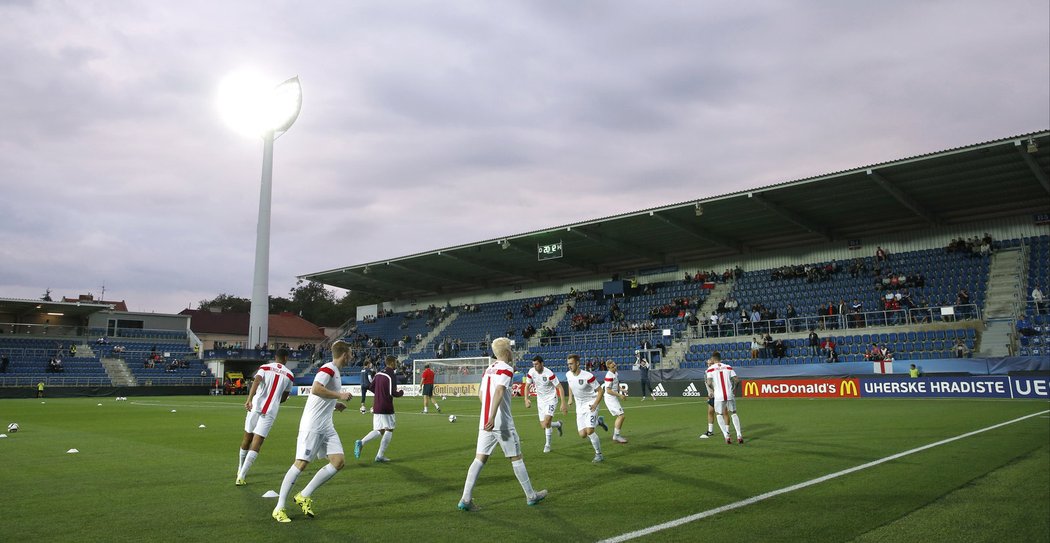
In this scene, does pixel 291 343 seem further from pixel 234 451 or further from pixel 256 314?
pixel 234 451

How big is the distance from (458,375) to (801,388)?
22.2 meters

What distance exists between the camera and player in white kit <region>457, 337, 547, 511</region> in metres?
7.57

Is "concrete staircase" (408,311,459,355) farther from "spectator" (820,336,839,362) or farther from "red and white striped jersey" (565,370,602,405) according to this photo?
"red and white striped jersey" (565,370,602,405)

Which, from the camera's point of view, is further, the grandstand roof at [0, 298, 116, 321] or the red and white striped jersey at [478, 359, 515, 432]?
the grandstand roof at [0, 298, 116, 321]

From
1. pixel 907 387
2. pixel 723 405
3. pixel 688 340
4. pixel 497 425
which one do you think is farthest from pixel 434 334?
pixel 497 425

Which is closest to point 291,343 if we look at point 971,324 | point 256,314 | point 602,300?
point 256,314

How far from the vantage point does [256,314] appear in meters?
52.9

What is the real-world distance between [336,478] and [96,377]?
4946cm

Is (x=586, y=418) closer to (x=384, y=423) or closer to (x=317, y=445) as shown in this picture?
(x=384, y=423)

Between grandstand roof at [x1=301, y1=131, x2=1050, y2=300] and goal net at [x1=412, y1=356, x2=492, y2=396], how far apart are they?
8.49 meters

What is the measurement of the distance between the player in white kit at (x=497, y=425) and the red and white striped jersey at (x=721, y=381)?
705 cm

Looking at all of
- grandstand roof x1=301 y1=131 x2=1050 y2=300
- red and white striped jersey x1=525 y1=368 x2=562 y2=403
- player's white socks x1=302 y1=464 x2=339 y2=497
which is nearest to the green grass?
player's white socks x1=302 y1=464 x2=339 y2=497

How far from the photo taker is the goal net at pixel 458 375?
42.9 m

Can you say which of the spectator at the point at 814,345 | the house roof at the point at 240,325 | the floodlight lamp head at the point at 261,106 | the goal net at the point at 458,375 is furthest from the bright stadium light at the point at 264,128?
the spectator at the point at 814,345
